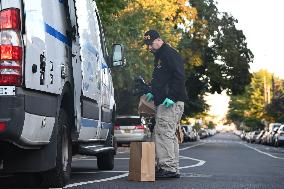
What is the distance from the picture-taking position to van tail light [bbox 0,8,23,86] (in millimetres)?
5352

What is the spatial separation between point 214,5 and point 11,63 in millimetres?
42042

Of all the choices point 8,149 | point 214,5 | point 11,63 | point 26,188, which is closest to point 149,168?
point 26,188

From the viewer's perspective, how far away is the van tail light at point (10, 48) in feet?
17.6

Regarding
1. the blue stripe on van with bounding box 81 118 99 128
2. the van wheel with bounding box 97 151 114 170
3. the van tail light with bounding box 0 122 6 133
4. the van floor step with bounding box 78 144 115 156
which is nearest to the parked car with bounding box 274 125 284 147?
the van wheel with bounding box 97 151 114 170

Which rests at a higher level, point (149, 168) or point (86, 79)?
point (86, 79)

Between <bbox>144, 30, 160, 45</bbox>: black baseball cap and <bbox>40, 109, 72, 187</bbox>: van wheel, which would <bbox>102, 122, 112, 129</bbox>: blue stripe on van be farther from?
<bbox>40, 109, 72, 187</bbox>: van wheel

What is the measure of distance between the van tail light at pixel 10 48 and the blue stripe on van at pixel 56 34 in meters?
0.79

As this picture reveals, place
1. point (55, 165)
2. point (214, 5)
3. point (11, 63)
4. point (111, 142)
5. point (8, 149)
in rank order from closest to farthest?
point (11, 63) → point (8, 149) → point (55, 165) → point (111, 142) → point (214, 5)

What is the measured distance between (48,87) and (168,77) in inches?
119

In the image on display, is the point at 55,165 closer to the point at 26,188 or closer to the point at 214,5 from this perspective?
the point at 26,188

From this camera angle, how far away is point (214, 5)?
46.5 m

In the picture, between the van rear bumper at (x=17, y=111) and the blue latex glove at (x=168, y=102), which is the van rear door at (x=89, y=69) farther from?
the van rear bumper at (x=17, y=111)

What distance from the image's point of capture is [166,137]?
28.0ft

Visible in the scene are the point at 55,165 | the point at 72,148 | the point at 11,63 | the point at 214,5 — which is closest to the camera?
the point at 11,63
